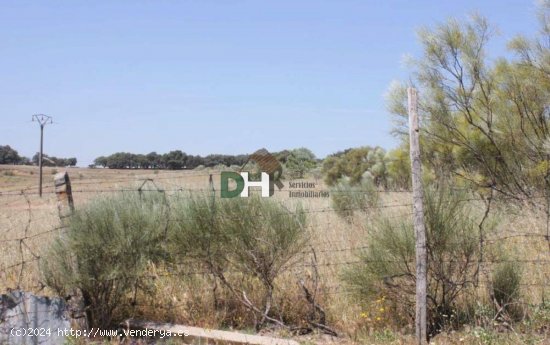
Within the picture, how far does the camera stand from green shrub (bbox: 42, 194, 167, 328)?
19.5 feet

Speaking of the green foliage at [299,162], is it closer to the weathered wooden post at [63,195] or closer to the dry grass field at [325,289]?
the dry grass field at [325,289]

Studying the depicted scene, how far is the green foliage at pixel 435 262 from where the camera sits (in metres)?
6.12

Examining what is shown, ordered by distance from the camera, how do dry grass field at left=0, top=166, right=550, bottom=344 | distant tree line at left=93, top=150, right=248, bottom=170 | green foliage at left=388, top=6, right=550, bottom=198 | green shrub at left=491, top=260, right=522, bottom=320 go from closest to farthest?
dry grass field at left=0, top=166, right=550, bottom=344
green shrub at left=491, top=260, right=522, bottom=320
green foliage at left=388, top=6, right=550, bottom=198
distant tree line at left=93, top=150, right=248, bottom=170

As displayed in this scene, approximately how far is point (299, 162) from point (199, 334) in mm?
20406

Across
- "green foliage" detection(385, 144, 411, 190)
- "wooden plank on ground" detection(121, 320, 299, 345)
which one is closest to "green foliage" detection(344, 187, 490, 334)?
"wooden plank on ground" detection(121, 320, 299, 345)

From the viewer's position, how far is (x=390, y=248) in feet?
20.7

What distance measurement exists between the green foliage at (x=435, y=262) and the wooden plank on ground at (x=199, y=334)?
1.24 meters

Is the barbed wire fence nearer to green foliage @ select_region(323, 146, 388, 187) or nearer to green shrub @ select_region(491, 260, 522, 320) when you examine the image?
green shrub @ select_region(491, 260, 522, 320)

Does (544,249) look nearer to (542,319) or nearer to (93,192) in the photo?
(542,319)

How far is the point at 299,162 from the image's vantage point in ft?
85.8

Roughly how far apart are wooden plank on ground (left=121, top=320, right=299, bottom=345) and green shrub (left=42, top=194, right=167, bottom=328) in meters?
0.36

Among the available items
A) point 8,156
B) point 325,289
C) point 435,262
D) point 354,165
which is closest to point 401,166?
point 354,165

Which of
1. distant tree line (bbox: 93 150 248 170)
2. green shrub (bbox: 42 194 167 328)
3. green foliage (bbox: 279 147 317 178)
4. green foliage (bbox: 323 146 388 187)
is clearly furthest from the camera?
distant tree line (bbox: 93 150 248 170)

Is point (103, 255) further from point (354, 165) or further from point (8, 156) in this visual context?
point (8, 156)
